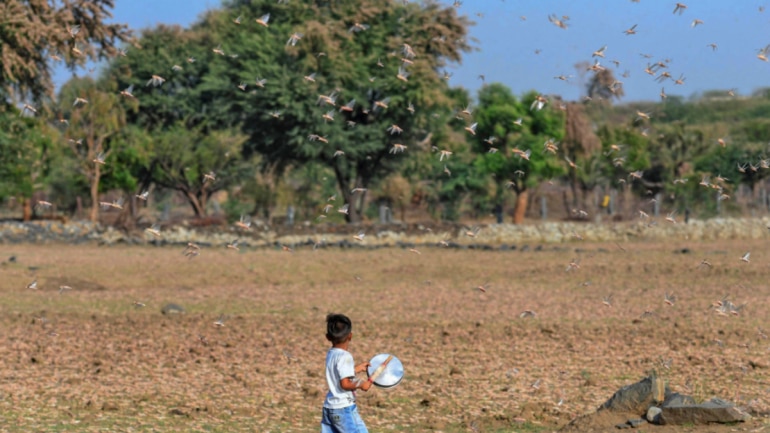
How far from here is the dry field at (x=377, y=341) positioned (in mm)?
11781

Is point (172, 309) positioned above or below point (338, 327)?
below

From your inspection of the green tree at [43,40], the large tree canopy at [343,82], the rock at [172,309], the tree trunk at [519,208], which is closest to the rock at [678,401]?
the rock at [172,309]

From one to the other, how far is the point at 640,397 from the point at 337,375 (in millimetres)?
4018

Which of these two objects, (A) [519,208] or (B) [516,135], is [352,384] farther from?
(A) [519,208]

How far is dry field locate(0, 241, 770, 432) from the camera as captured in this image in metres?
11.8

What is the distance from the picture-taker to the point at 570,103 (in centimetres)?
6266

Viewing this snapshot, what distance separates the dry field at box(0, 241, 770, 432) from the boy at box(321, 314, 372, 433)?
3.20 m

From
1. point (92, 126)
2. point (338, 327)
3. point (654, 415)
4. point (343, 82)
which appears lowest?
point (654, 415)

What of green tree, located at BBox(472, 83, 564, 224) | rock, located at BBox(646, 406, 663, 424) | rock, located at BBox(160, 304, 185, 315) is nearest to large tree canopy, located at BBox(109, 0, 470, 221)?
green tree, located at BBox(472, 83, 564, 224)

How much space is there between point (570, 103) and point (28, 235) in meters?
33.2

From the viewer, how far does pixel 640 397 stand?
10547 millimetres

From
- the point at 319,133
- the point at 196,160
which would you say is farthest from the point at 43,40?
the point at 196,160

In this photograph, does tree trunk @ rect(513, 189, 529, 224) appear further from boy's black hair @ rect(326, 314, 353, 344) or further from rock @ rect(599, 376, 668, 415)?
boy's black hair @ rect(326, 314, 353, 344)

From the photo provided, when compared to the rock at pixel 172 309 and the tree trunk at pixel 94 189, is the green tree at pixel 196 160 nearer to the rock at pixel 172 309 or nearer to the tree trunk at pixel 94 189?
the tree trunk at pixel 94 189
